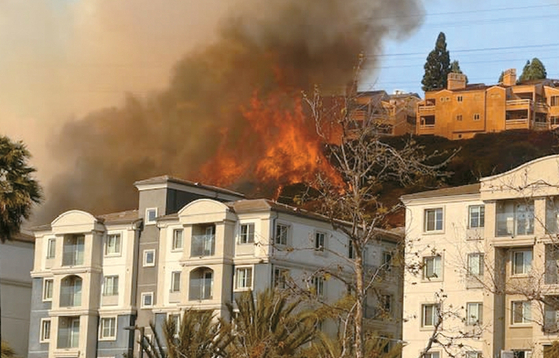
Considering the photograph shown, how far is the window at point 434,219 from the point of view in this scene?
79500 mm

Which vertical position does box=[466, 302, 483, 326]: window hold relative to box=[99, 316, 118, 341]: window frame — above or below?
above

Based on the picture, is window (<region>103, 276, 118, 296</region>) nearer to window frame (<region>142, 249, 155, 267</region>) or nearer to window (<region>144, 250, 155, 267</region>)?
window frame (<region>142, 249, 155, 267</region>)

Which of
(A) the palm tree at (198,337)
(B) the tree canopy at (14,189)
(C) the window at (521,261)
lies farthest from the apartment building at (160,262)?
(B) the tree canopy at (14,189)

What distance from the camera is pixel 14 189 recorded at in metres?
54.7

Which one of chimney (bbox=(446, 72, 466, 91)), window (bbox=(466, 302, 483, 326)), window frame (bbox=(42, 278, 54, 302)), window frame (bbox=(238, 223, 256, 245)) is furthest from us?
chimney (bbox=(446, 72, 466, 91))

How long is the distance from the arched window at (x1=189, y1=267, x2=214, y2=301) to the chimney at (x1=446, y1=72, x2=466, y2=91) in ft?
289

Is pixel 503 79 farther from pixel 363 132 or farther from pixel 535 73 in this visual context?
pixel 363 132

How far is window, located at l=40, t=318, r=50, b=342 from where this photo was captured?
92.8m

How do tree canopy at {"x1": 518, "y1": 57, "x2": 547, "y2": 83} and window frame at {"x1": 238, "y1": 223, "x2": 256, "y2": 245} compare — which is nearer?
window frame at {"x1": 238, "y1": 223, "x2": 256, "y2": 245}

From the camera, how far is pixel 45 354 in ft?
303

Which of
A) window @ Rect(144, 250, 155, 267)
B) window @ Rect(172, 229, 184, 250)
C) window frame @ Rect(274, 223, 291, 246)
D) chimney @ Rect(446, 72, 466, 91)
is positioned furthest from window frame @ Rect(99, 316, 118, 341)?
chimney @ Rect(446, 72, 466, 91)

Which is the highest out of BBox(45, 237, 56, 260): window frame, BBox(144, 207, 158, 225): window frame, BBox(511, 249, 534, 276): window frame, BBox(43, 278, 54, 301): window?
BBox(144, 207, 158, 225): window frame

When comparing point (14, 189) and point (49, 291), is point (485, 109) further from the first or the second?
point (14, 189)

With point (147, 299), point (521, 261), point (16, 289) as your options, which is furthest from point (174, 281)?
point (521, 261)
